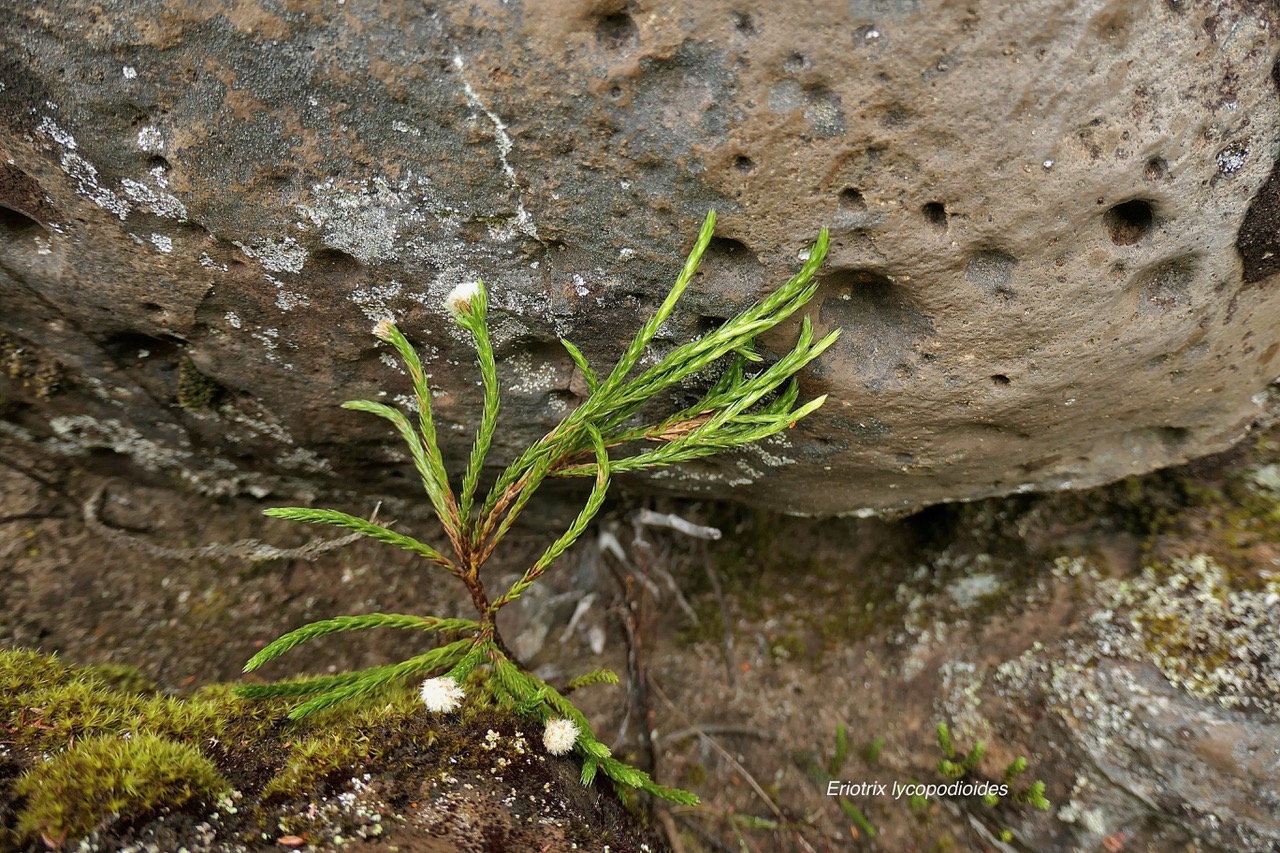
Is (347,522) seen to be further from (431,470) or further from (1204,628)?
(1204,628)

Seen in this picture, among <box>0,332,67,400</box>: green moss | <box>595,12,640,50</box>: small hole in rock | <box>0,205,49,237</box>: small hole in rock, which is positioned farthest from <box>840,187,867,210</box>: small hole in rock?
<box>0,332,67,400</box>: green moss

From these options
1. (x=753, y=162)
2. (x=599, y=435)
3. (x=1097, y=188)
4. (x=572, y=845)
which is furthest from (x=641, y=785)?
(x=1097, y=188)

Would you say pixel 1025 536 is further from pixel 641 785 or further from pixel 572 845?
pixel 572 845

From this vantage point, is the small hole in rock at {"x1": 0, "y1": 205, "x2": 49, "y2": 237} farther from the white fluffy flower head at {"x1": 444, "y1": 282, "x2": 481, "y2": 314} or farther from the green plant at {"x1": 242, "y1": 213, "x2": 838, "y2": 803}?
the white fluffy flower head at {"x1": 444, "y1": 282, "x2": 481, "y2": 314}

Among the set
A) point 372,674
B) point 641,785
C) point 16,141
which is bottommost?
point 641,785

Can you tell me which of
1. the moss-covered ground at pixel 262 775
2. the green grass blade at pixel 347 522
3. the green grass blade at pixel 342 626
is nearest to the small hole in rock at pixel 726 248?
the green grass blade at pixel 347 522

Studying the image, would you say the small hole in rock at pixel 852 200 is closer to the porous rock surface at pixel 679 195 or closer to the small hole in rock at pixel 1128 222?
the porous rock surface at pixel 679 195
